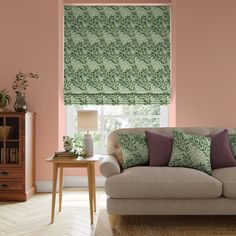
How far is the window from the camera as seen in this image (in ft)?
18.8

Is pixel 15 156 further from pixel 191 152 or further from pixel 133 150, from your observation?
pixel 191 152

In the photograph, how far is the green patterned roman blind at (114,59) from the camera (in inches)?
219

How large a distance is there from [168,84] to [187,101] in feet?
1.28

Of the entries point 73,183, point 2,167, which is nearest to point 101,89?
point 73,183

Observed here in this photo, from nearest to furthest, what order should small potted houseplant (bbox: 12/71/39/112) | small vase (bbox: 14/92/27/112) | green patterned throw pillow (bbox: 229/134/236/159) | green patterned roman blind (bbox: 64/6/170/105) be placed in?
green patterned throw pillow (bbox: 229/134/236/159), small vase (bbox: 14/92/27/112), small potted houseplant (bbox: 12/71/39/112), green patterned roman blind (bbox: 64/6/170/105)

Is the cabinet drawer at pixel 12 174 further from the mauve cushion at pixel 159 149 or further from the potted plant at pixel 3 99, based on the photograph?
the mauve cushion at pixel 159 149

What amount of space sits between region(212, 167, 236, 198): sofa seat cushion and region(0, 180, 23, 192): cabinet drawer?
2334 millimetres

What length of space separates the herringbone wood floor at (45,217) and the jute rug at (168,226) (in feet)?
0.61

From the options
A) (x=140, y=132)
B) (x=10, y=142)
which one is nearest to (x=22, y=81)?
(x=10, y=142)

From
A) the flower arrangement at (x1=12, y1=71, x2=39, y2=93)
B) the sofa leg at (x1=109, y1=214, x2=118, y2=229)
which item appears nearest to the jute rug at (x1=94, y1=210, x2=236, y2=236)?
the sofa leg at (x1=109, y1=214, x2=118, y2=229)

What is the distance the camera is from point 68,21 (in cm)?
559

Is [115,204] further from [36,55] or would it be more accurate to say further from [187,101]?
[36,55]

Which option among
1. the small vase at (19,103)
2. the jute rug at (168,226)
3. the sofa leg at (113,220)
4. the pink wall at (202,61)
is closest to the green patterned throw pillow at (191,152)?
the jute rug at (168,226)

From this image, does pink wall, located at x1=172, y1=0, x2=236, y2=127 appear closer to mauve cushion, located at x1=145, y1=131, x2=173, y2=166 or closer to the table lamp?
mauve cushion, located at x1=145, y1=131, x2=173, y2=166
